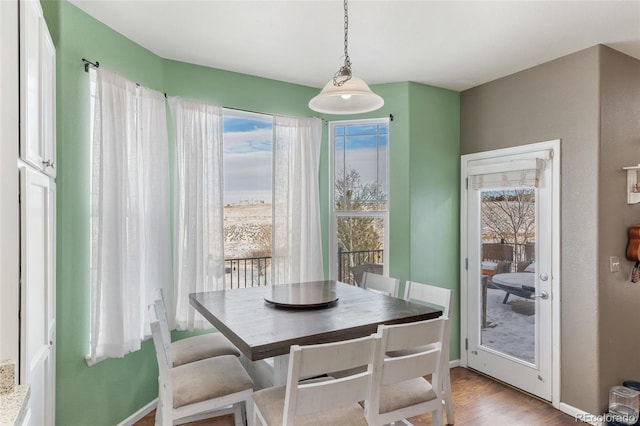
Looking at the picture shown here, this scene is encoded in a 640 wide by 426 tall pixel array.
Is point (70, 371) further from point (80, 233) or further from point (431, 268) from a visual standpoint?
point (431, 268)

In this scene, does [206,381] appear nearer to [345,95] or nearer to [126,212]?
[126,212]

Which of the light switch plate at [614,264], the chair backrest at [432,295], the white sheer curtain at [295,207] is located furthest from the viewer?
the white sheer curtain at [295,207]

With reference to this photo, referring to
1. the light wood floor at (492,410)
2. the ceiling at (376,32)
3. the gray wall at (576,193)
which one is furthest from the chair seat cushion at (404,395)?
the ceiling at (376,32)

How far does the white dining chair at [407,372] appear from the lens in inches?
65.6

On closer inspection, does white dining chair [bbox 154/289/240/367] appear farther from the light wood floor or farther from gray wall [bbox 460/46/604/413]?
gray wall [bbox 460/46/604/413]

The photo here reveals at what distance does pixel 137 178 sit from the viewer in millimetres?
2654

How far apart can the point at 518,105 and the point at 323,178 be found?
6.16 feet

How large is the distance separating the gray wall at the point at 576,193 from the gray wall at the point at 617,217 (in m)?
0.05

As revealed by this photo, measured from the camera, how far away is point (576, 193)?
280 centimetres

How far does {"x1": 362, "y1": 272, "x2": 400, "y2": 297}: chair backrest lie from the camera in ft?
9.62

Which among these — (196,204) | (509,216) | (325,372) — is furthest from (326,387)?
(509,216)

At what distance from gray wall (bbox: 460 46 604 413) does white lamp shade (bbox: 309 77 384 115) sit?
1672 mm

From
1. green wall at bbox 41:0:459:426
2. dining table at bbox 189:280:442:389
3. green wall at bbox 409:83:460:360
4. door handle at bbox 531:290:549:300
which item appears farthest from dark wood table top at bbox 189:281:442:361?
door handle at bbox 531:290:549:300

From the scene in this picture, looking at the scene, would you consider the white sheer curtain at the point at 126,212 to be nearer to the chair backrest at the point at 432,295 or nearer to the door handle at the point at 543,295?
the chair backrest at the point at 432,295
